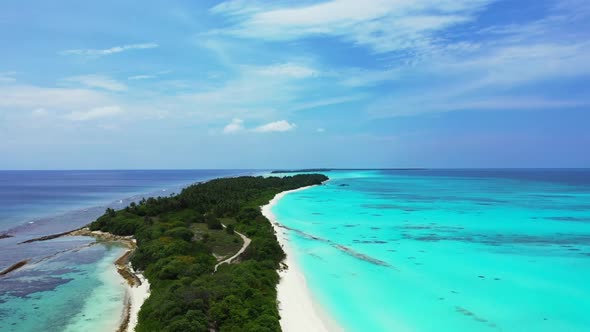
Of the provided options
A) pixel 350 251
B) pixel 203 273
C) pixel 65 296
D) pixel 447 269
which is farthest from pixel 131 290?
pixel 447 269

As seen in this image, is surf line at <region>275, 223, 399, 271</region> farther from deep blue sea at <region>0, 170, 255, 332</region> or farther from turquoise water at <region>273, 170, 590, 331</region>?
deep blue sea at <region>0, 170, 255, 332</region>

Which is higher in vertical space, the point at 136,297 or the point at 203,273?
the point at 203,273

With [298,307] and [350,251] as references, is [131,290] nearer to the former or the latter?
[298,307]

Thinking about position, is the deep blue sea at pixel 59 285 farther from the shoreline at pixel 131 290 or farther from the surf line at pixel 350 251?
the surf line at pixel 350 251

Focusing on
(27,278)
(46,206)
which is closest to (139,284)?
(27,278)

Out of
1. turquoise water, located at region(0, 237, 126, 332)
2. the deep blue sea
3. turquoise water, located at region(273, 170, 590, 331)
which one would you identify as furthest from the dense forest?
turquoise water, located at region(273, 170, 590, 331)

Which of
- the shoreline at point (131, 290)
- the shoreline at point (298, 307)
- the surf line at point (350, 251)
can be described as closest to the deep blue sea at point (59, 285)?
the shoreline at point (131, 290)
